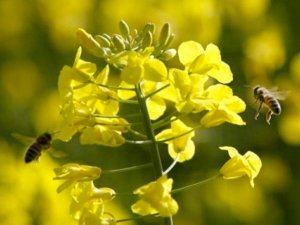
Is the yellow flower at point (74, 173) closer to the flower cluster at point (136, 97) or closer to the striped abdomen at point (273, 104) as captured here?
the flower cluster at point (136, 97)

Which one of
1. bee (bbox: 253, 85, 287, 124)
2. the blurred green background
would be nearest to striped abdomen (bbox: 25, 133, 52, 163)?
bee (bbox: 253, 85, 287, 124)

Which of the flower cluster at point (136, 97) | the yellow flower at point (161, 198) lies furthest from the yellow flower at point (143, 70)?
the yellow flower at point (161, 198)

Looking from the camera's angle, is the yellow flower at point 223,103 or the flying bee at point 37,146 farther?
the flying bee at point 37,146

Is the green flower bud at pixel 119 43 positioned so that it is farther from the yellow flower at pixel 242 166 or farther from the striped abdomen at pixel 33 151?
the striped abdomen at pixel 33 151

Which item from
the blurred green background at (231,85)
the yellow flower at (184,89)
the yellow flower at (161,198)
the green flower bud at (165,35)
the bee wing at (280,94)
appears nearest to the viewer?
the yellow flower at (161,198)

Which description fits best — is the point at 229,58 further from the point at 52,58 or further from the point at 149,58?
the point at 149,58

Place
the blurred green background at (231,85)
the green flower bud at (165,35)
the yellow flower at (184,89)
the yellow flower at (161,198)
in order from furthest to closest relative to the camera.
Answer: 1. the blurred green background at (231,85)
2. the green flower bud at (165,35)
3. the yellow flower at (184,89)
4. the yellow flower at (161,198)

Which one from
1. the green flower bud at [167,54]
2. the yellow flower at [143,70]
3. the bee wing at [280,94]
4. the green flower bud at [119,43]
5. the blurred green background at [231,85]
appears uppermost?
the green flower bud at [119,43]

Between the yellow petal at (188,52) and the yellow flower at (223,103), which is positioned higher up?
the yellow petal at (188,52)
